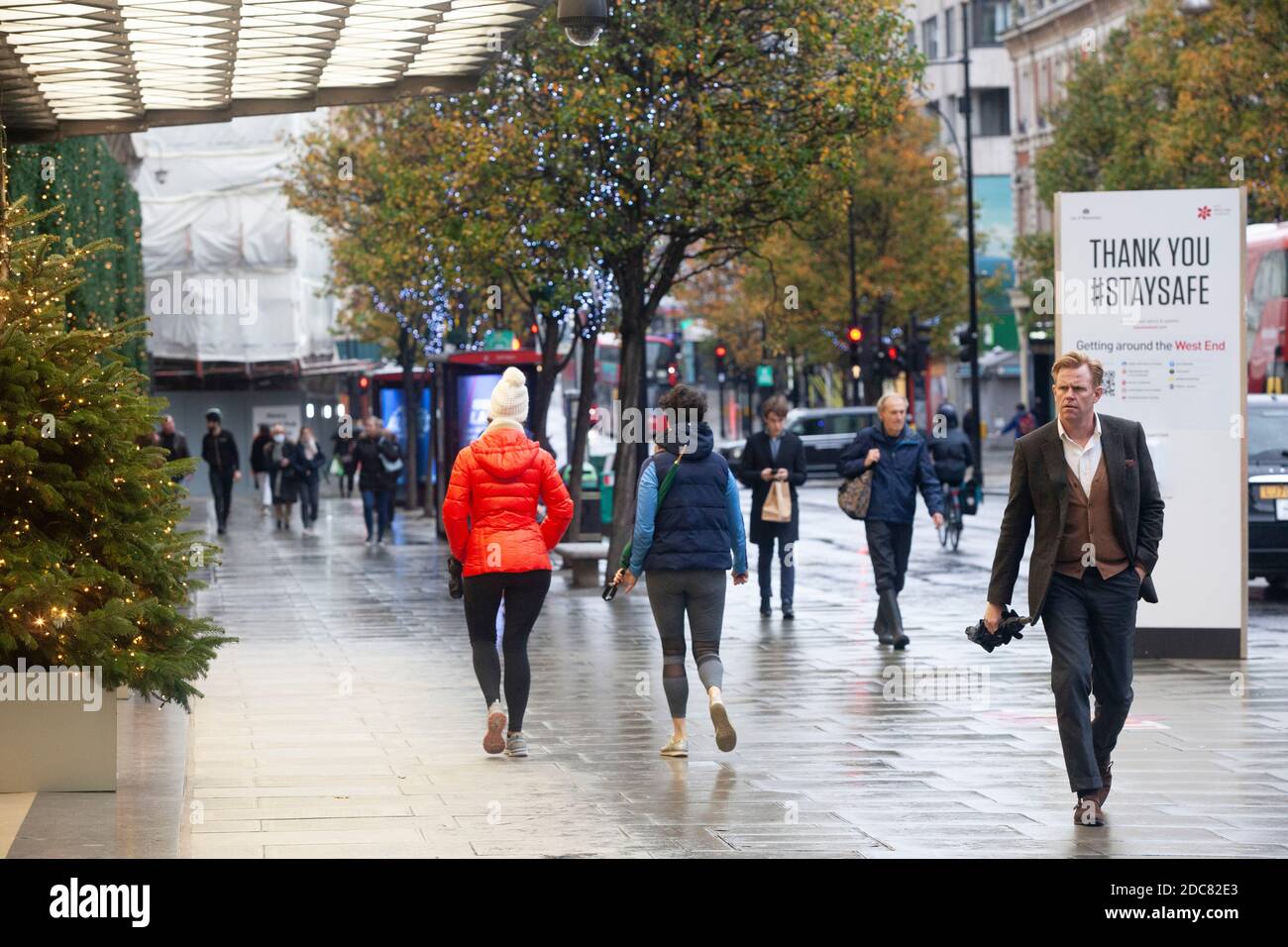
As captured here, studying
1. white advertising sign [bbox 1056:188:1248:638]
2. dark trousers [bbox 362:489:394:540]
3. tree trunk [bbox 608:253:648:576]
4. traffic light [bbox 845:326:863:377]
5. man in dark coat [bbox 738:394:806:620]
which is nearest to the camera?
white advertising sign [bbox 1056:188:1248:638]

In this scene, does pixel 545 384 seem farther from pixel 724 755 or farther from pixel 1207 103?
pixel 724 755

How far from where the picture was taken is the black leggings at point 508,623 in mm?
11102

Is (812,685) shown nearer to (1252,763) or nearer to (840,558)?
(1252,763)

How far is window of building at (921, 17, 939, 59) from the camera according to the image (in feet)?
308

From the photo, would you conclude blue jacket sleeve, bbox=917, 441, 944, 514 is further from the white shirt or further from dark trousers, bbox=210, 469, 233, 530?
dark trousers, bbox=210, 469, 233, 530

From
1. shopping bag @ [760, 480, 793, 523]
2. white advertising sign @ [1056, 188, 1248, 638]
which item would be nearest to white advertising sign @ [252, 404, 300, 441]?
shopping bag @ [760, 480, 793, 523]

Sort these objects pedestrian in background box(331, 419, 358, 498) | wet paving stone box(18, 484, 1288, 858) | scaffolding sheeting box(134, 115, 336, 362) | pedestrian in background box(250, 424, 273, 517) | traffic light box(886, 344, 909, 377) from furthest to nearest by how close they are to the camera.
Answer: scaffolding sheeting box(134, 115, 336, 362)
pedestrian in background box(331, 419, 358, 498)
traffic light box(886, 344, 909, 377)
pedestrian in background box(250, 424, 273, 517)
wet paving stone box(18, 484, 1288, 858)

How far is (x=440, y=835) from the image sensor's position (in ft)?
28.5

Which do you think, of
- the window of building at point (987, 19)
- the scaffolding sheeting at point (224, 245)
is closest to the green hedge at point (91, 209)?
the scaffolding sheeting at point (224, 245)

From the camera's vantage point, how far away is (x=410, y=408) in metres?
42.4

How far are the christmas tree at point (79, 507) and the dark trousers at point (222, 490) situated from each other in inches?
942

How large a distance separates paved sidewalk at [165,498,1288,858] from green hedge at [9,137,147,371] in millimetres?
2553
